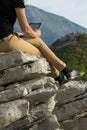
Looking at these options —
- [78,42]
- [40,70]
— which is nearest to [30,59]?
[40,70]

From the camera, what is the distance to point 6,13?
12984mm

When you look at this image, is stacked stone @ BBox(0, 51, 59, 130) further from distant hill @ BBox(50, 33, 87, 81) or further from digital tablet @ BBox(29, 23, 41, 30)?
distant hill @ BBox(50, 33, 87, 81)

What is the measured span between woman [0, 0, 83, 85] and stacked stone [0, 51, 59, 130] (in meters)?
0.40

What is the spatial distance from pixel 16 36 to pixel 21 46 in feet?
1.12

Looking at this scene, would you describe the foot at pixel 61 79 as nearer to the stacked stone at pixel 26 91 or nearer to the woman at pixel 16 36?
the woman at pixel 16 36

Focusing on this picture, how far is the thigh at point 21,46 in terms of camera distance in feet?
42.8

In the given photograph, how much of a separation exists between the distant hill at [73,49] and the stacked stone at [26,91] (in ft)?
Answer: 246

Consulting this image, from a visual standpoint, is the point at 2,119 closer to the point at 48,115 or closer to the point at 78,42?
the point at 48,115

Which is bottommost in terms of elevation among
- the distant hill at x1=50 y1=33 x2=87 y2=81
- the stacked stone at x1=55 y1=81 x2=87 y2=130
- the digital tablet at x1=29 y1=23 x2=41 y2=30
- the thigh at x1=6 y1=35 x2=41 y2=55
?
the distant hill at x1=50 y1=33 x2=87 y2=81

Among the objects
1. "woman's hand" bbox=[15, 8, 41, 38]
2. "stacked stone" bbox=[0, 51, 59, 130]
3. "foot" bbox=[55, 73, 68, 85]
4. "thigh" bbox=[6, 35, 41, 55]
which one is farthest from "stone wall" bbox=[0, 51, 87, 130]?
"woman's hand" bbox=[15, 8, 41, 38]

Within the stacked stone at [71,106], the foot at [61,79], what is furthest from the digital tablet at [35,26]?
the stacked stone at [71,106]

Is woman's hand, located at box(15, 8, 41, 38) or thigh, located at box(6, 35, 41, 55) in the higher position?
woman's hand, located at box(15, 8, 41, 38)

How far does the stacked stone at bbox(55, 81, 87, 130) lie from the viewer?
14484 mm

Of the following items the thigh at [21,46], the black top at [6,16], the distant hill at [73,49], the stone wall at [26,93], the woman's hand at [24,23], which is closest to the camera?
the stone wall at [26,93]
